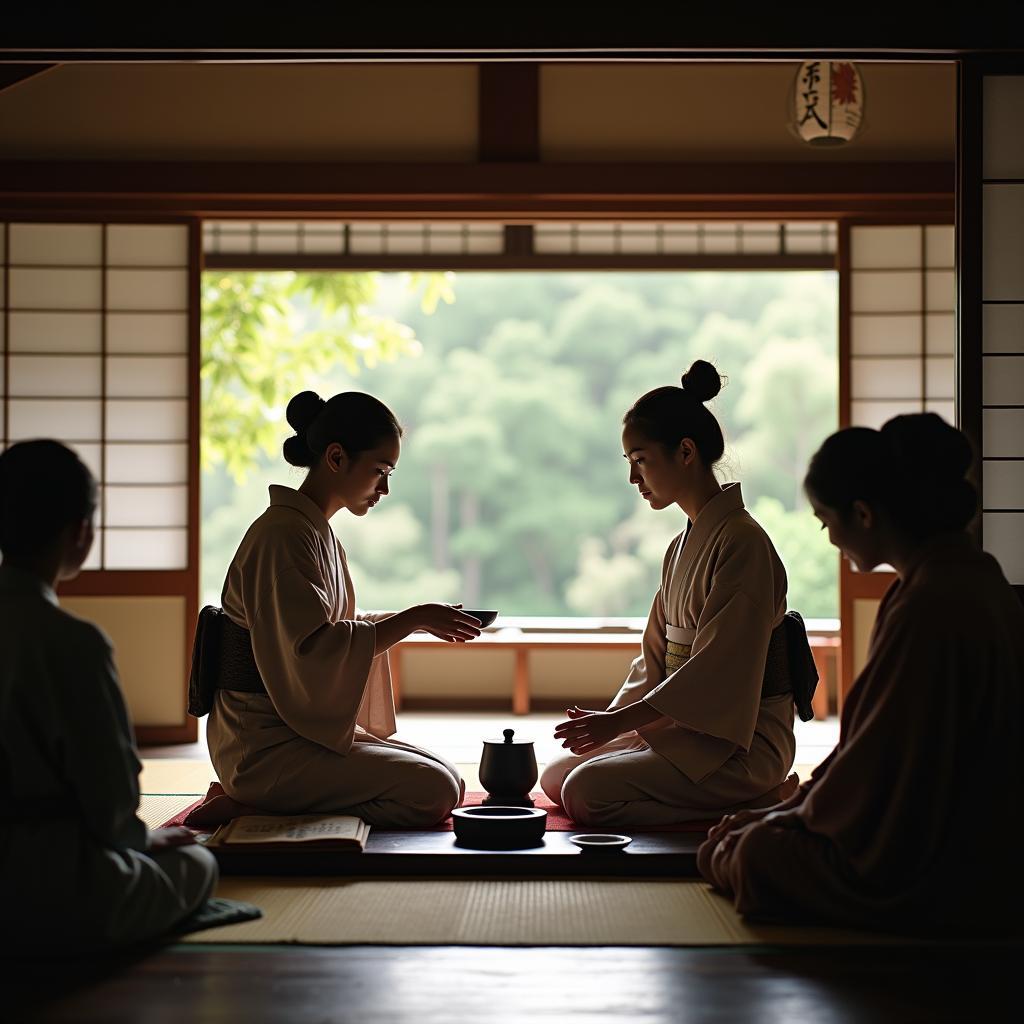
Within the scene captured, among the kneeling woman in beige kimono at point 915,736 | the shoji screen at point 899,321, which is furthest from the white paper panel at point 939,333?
the kneeling woman in beige kimono at point 915,736

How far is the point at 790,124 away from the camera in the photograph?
5.14 meters

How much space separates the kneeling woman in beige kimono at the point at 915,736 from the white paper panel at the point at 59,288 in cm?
418

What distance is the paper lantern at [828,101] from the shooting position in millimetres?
5035

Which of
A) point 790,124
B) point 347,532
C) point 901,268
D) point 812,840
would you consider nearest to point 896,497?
point 812,840

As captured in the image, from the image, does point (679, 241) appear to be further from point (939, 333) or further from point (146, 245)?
point (146, 245)

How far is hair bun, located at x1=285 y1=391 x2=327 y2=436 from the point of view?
346 centimetres

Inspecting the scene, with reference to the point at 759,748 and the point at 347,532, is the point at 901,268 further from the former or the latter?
the point at 347,532

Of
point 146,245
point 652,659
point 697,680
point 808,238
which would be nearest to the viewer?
point 697,680

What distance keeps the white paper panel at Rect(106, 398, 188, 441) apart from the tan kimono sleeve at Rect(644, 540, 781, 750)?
3.28 metres

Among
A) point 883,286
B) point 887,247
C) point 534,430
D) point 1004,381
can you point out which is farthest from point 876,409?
point 534,430

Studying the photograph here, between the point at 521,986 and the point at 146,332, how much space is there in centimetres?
431

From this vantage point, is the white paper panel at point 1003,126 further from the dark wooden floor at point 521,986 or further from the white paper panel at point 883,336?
the white paper panel at point 883,336

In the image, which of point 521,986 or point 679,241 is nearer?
point 521,986

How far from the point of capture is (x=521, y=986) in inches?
84.7
